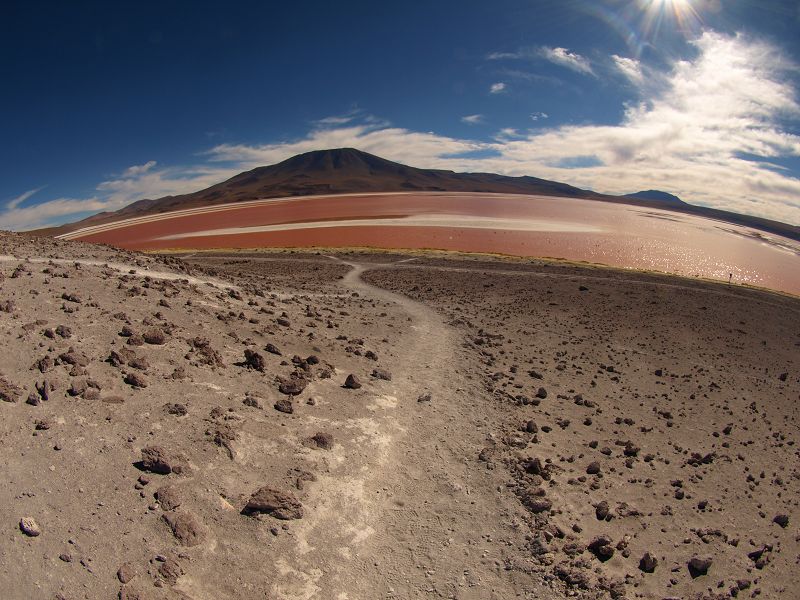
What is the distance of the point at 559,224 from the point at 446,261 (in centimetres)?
3123

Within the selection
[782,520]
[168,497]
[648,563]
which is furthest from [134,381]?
[782,520]

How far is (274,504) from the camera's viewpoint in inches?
235

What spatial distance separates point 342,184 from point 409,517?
137m

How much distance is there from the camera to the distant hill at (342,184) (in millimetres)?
129625

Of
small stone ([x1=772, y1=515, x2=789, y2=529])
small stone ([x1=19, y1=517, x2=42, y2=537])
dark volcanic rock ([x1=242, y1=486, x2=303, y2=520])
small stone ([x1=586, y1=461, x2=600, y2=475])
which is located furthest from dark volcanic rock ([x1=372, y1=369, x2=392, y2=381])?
small stone ([x1=772, y1=515, x2=789, y2=529])

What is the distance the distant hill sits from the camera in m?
130

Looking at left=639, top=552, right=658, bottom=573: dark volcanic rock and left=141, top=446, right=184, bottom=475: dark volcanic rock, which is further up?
left=141, top=446, right=184, bottom=475: dark volcanic rock

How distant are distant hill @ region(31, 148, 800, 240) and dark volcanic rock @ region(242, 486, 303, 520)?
398 feet

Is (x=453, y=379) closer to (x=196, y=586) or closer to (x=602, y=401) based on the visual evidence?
(x=602, y=401)

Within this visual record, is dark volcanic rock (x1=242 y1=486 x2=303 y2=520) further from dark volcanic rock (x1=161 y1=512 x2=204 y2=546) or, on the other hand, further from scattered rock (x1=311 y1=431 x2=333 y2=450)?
scattered rock (x1=311 y1=431 x2=333 y2=450)

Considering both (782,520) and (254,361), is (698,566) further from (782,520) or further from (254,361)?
(254,361)

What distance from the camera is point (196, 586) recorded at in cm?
484

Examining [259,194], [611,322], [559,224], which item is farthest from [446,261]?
[259,194]

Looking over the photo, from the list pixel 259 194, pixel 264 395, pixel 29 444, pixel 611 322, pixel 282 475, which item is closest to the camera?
pixel 29 444
